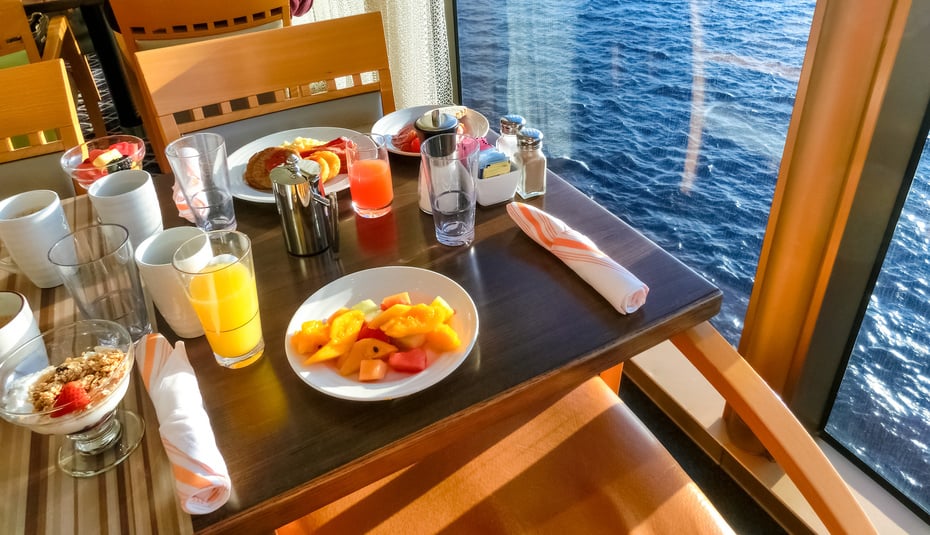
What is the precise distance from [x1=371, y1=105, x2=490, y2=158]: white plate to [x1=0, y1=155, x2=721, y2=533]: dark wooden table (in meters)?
0.25

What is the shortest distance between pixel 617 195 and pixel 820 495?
1339 millimetres

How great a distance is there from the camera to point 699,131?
1607 mm

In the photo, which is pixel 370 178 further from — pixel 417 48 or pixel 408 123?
pixel 417 48

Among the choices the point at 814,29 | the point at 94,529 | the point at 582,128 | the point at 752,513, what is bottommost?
the point at 752,513

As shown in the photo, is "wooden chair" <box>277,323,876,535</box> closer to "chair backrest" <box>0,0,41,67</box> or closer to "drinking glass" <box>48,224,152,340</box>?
"drinking glass" <box>48,224,152,340</box>

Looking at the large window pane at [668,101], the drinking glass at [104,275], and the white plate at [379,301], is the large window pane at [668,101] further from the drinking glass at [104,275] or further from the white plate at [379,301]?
the drinking glass at [104,275]

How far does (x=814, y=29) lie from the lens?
92cm

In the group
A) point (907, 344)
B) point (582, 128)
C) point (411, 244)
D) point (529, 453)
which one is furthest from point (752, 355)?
point (582, 128)

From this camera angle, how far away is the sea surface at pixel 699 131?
121cm

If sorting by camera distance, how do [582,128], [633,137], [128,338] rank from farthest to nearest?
[582,128], [633,137], [128,338]

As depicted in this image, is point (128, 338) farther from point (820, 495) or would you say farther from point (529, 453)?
point (820, 495)

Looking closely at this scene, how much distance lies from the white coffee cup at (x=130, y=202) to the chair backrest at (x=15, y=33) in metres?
1.48

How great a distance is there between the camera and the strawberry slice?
0.61 m

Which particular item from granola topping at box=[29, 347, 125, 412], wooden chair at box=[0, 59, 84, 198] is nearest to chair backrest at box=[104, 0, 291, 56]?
wooden chair at box=[0, 59, 84, 198]
